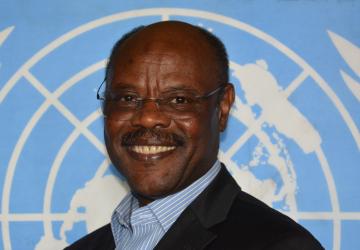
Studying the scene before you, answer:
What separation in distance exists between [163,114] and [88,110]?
28.0 inches

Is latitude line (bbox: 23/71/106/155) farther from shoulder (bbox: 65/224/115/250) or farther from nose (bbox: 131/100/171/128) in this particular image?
nose (bbox: 131/100/171/128)

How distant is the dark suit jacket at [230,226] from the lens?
1188 millimetres

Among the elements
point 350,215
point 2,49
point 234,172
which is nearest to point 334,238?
point 350,215

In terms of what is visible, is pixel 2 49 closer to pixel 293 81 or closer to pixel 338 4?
pixel 293 81

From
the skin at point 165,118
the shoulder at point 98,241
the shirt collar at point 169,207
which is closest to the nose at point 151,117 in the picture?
the skin at point 165,118

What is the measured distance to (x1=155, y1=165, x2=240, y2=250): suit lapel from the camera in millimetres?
A: 1242

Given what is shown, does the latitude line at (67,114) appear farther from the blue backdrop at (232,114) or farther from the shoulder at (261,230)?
the shoulder at (261,230)

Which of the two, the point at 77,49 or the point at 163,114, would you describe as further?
the point at 77,49

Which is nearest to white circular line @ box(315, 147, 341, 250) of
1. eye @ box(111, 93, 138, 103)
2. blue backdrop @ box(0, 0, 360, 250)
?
blue backdrop @ box(0, 0, 360, 250)

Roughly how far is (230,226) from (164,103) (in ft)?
0.98

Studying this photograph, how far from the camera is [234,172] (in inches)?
77.0

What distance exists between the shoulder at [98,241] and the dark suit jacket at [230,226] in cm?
28

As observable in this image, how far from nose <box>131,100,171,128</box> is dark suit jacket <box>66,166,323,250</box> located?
175 mm

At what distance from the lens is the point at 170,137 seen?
134 centimetres
